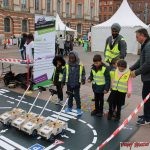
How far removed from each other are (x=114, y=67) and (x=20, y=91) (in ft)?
12.7

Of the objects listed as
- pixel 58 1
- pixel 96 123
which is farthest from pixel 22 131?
pixel 58 1

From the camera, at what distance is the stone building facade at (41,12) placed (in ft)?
141

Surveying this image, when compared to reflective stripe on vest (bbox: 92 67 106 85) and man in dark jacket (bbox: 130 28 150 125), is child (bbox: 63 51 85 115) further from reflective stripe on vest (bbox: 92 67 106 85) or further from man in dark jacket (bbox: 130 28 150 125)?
man in dark jacket (bbox: 130 28 150 125)

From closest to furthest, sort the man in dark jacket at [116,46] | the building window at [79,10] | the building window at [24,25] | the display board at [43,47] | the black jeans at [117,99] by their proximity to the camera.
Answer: the black jeans at [117,99] → the man in dark jacket at [116,46] → the display board at [43,47] → the building window at [24,25] → the building window at [79,10]

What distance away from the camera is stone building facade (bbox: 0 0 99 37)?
43.0 metres

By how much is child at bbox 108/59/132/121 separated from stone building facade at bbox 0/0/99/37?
3577 centimetres

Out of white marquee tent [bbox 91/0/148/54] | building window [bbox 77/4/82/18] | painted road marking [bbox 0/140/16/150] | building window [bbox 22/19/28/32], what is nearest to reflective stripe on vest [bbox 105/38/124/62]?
painted road marking [bbox 0/140/16/150]

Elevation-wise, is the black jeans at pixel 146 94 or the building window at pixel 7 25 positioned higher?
the building window at pixel 7 25

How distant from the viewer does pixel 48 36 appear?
10.3 m

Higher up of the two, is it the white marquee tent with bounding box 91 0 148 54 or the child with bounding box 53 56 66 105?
the white marquee tent with bounding box 91 0 148 54

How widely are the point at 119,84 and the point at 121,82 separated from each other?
0.07 m

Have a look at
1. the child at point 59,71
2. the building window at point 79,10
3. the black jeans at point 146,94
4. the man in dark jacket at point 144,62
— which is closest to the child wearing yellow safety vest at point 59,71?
the child at point 59,71

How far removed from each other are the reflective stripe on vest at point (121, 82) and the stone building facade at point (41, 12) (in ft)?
117

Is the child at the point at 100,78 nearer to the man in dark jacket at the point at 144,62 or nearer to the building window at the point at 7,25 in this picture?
the man in dark jacket at the point at 144,62
